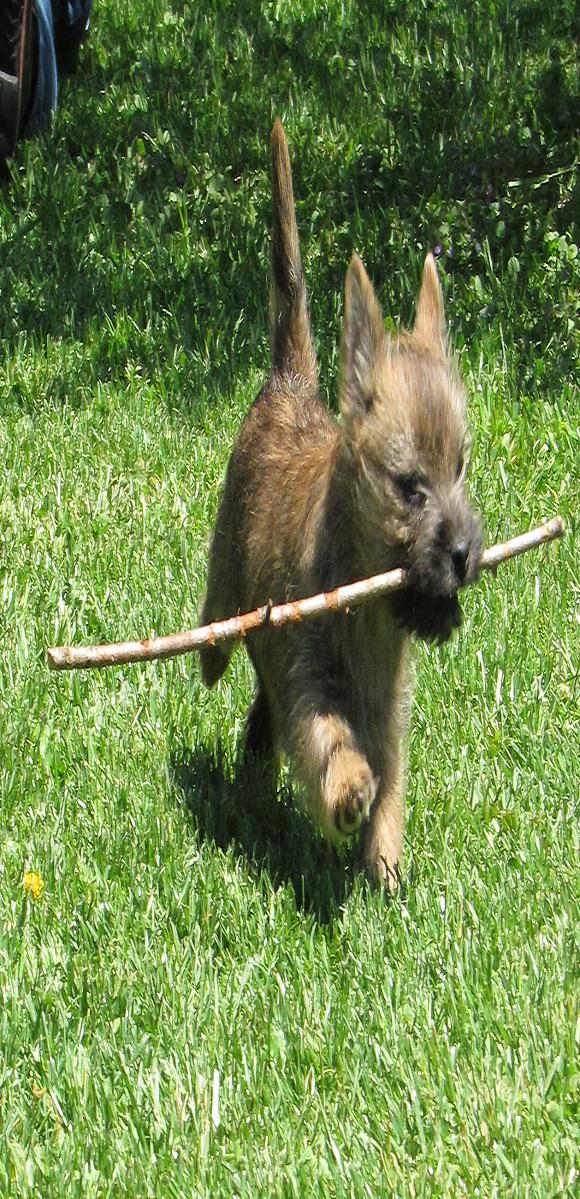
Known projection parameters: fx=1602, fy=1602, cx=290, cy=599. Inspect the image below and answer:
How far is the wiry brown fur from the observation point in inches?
166

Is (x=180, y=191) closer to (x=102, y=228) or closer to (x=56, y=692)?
(x=102, y=228)

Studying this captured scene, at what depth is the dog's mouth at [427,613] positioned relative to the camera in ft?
13.6

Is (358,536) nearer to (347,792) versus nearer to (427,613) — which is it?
(427,613)

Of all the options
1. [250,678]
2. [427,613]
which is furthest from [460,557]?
[250,678]

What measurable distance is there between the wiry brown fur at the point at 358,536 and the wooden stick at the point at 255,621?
13 cm

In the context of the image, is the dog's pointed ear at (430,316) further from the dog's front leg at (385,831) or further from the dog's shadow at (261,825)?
the dog's shadow at (261,825)

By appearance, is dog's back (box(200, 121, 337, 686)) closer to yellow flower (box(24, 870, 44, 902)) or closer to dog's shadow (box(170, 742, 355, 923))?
dog's shadow (box(170, 742, 355, 923))

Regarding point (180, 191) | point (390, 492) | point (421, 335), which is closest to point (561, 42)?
point (180, 191)

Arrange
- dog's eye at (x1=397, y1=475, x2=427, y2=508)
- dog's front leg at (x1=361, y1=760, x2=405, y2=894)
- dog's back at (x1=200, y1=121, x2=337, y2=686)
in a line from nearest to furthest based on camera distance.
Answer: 1. dog's eye at (x1=397, y1=475, x2=427, y2=508)
2. dog's front leg at (x1=361, y1=760, x2=405, y2=894)
3. dog's back at (x1=200, y1=121, x2=337, y2=686)

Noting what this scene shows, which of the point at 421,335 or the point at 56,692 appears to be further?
the point at 56,692

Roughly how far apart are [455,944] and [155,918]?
85 cm

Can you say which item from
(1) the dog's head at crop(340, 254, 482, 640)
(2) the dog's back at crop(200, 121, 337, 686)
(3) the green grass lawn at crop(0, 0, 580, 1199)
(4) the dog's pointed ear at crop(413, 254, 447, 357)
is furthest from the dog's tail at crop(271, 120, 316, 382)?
(3) the green grass lawn at crop(0, 0, 580, 1199)

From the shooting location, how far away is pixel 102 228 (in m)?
9.78

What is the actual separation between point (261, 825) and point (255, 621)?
3.84 feet
